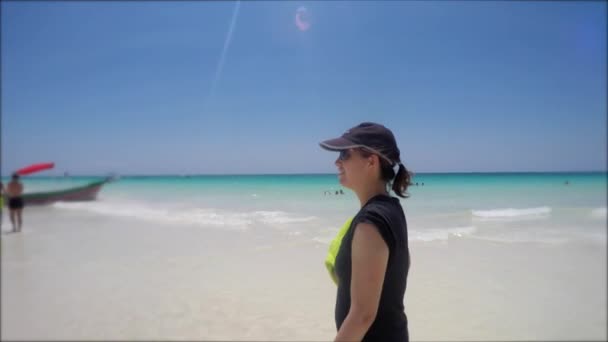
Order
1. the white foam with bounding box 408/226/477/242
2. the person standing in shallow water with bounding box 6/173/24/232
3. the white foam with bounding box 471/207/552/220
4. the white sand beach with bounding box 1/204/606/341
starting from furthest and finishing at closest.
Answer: the white foam with bounding box 471/207/552/220 < the white foam with bounding box 408/226/477/242 < the person standing in shallow water with bounding box 6/173/24/232 < the white sand beach with bounding box 1/204/606/341

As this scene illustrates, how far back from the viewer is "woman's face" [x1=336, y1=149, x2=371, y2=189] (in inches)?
58.5

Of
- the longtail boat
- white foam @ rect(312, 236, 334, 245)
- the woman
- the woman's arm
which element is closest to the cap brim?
the woman

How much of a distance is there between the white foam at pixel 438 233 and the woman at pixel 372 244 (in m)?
6.02

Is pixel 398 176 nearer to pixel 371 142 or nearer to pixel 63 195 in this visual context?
pixel 371 142

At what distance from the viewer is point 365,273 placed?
4.02 feet

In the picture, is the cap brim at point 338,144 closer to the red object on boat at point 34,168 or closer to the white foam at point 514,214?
the red object on boat at point 34,168

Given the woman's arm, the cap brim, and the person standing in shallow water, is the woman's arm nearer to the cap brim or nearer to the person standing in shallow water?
the cap brim

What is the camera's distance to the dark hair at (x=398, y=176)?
149 centimetres

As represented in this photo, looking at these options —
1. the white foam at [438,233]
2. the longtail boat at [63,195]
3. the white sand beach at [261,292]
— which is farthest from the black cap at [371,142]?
the white foam at [438,233]

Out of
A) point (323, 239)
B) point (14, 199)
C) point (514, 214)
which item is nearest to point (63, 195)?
point (14, 199)

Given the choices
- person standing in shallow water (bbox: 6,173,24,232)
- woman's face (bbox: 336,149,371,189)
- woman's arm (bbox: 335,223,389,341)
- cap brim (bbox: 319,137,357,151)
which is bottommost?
person standing in shallow water (bbox: 6,173,24,232)

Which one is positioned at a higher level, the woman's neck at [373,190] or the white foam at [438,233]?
the woman's neck at [373,190]

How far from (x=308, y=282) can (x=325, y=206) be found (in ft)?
25.0

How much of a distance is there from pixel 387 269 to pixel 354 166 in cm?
47
